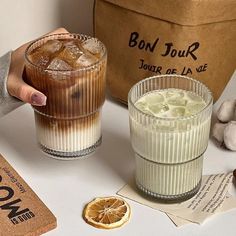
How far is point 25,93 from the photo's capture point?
3.04 ft

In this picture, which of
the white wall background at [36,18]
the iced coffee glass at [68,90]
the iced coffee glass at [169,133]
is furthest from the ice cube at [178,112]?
the white wall background at [36,18]

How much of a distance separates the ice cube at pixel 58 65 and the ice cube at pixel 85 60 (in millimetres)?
14

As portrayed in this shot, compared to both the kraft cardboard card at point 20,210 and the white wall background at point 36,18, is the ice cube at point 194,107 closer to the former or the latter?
the kraft cardboard card at point 20,210

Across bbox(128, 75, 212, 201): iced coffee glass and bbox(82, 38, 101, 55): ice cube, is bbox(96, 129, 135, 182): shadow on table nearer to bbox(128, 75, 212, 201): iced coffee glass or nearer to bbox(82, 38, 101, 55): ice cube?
bbox(128, 75, 212, 201): iced coffee glass

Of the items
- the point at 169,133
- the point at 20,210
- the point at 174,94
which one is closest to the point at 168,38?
the point at 174,94

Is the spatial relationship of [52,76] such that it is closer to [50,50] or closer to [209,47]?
[50,50]

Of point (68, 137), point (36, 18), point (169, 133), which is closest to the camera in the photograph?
point (169, 133)

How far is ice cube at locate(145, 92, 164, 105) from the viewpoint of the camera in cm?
93

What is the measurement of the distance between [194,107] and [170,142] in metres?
0.07

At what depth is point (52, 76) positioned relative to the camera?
35.4 inches

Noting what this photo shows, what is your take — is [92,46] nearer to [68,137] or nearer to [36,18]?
[68,137]

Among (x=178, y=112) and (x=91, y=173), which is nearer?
(x=178, y=112)

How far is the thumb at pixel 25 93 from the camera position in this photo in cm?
91

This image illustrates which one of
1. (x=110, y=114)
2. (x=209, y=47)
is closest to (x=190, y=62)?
(x=209, y=47)
